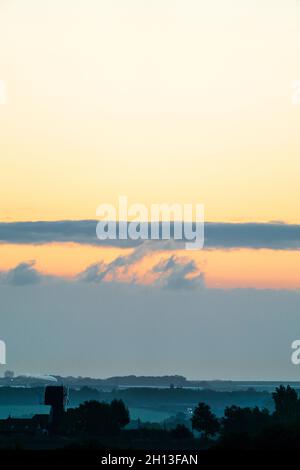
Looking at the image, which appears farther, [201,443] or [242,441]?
[201,443]

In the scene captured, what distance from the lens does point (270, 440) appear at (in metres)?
158

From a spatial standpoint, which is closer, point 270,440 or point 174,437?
point 270,440
